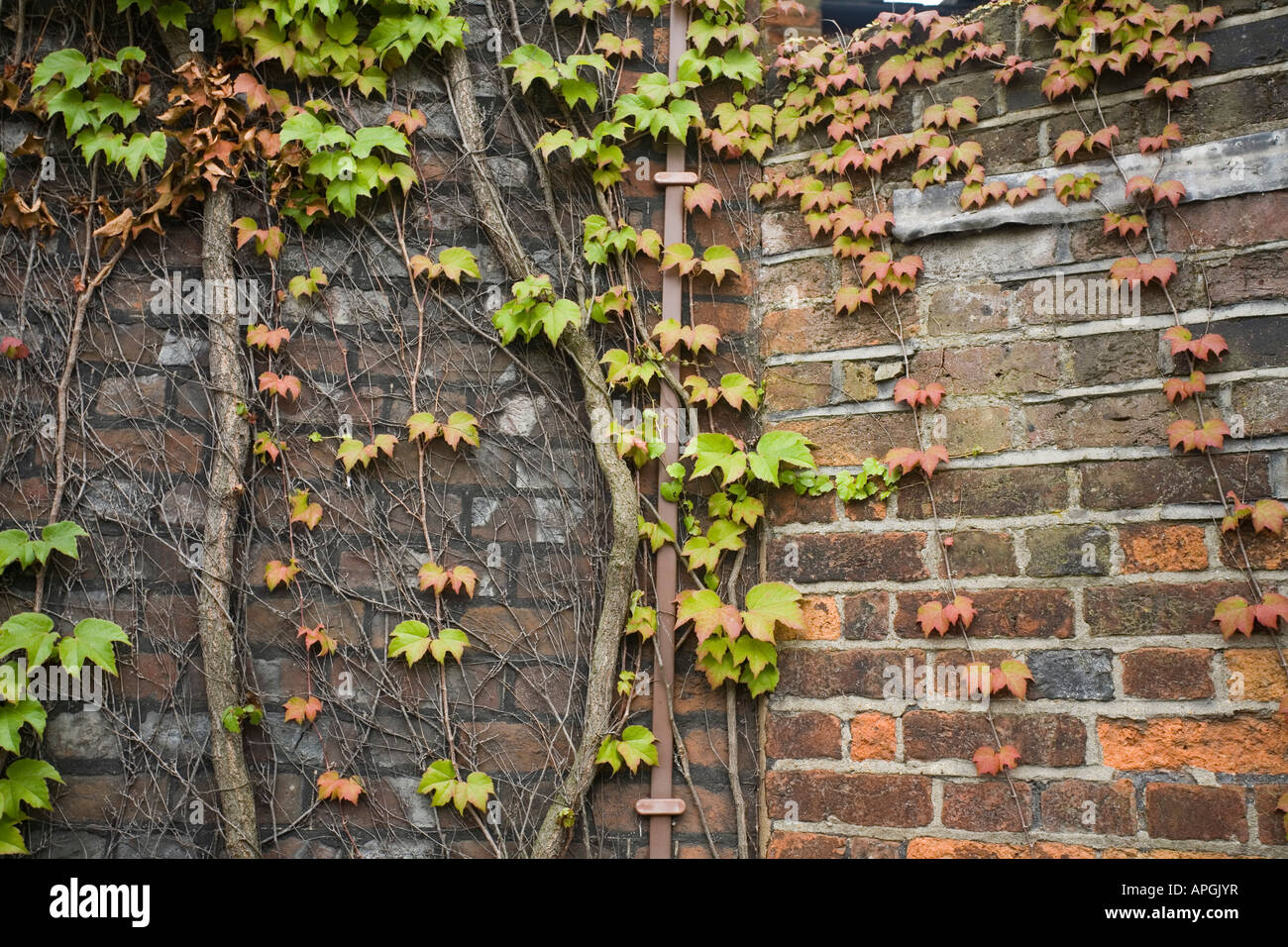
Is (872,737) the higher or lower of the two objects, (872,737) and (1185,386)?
the lower

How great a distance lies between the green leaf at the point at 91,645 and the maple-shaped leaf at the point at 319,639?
400mm

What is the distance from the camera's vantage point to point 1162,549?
1906mm

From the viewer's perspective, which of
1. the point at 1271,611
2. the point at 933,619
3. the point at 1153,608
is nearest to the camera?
the point at 1271,611

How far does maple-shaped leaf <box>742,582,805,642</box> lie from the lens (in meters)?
2.05

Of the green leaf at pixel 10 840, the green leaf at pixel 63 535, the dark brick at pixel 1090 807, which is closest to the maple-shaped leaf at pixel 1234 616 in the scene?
the dark brick at pixel 1090 807

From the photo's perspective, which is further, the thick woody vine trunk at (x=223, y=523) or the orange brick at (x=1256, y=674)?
the thick woody vine trunk at (x=223, y=523)

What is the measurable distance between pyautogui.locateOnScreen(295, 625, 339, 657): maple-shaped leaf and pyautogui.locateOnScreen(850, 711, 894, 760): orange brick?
1.30 metres

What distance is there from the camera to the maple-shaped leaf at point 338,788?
212cm

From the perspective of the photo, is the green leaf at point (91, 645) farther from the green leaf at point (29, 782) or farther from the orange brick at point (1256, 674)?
the orange brick at point (1256, 674)

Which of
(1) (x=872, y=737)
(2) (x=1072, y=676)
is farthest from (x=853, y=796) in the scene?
(2) (x=1072, y=676)

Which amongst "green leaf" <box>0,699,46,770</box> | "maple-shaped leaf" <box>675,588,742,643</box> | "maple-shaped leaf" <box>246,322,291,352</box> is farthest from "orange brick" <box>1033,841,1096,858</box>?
"green leaf" <box>0,699,46,770</box>

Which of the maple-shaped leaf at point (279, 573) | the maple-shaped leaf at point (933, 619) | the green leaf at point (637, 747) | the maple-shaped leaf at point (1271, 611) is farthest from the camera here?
the maple-shaped leaf at point (279, 573)

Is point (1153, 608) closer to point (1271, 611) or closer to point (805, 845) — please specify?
point (1271, 611)

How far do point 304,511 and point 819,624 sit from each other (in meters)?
1.34
